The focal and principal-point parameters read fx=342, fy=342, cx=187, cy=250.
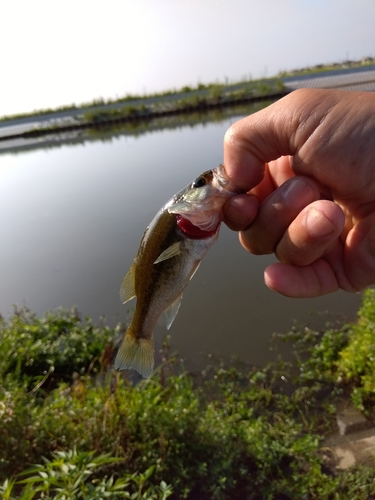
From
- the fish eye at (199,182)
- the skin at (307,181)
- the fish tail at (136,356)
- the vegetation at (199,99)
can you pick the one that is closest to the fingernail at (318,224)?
the skin at (307,181)

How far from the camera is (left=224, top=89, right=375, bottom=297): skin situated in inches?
73.0

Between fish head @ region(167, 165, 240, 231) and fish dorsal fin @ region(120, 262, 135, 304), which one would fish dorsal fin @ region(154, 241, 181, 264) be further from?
fish dorsal fin @ region(120, 262, 135, 304)

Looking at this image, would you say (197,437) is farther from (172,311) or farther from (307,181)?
(307,181)

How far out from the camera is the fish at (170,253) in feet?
6.30

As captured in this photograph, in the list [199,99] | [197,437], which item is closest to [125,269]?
[197,437]

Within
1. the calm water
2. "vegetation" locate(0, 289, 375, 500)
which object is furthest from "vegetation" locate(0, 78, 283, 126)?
"vegetation" locate(0, 289, 375, 500)

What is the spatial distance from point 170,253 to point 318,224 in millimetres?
809

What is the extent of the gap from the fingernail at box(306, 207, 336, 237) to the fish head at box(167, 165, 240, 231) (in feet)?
1.56

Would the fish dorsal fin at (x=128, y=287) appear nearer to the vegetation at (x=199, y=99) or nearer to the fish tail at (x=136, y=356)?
the fish tail at (x=136, y=356)

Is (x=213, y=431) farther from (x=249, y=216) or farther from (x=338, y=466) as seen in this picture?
(x=249, y=216)

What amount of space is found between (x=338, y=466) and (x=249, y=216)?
9.74 feet

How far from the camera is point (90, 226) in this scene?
10.7 metres

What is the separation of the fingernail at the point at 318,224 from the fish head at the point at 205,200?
47 centimetres

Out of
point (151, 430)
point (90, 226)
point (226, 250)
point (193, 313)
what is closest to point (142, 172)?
point (90, 226)
